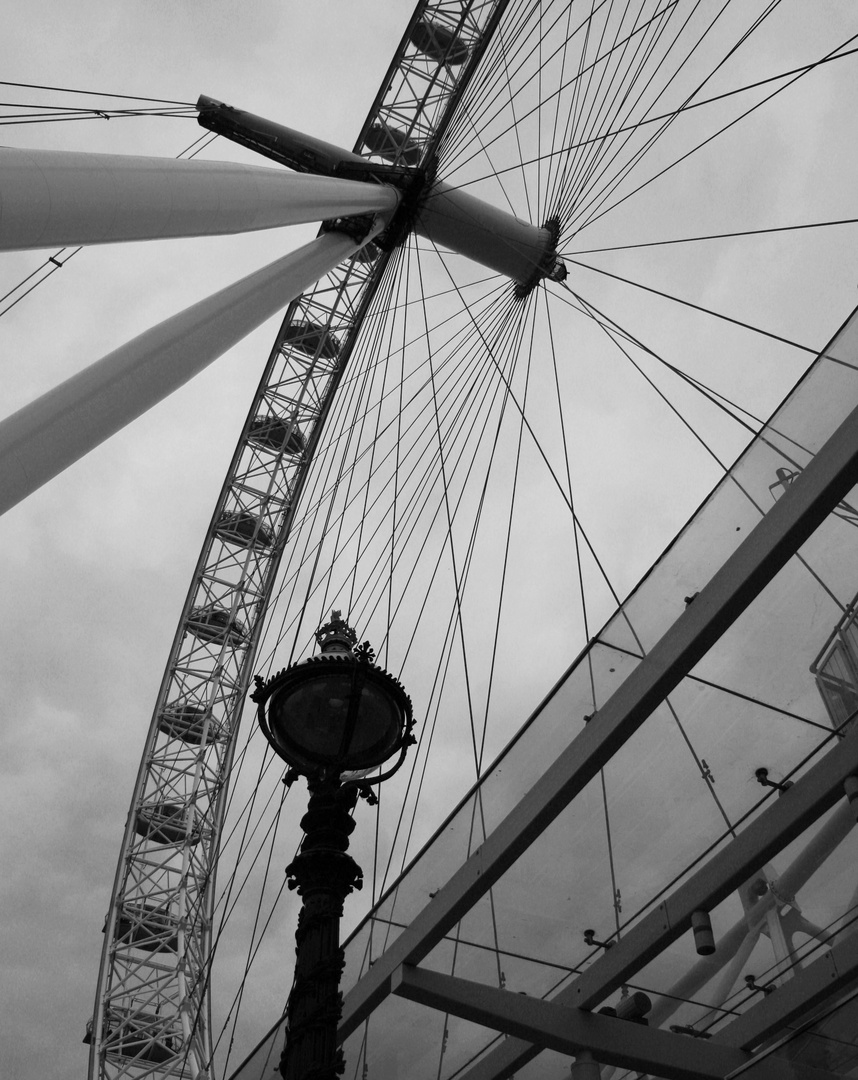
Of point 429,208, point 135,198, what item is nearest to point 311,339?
point 429,208

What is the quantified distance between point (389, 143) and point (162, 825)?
52.8 ft

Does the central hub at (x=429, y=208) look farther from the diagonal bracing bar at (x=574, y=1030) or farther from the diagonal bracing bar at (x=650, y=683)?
the diagonal bracing bar at (x=574, y=1030)

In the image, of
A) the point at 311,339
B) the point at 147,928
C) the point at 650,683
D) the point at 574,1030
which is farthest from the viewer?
the point at 147,928

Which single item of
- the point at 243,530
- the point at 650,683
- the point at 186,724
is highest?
the point at 243,530

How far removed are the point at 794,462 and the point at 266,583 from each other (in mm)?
21829

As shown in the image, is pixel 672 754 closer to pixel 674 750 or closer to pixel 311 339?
pixel 674 750

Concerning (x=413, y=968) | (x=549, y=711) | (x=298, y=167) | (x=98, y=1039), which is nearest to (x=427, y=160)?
(x=298, y=167)

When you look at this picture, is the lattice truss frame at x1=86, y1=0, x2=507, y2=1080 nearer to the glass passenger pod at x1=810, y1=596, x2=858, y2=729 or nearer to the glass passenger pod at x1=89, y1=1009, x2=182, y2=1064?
the glass passenger pod at x1=89, y1=1009, x2=182, y2=1064

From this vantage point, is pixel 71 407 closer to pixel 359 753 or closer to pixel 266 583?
pixel 359 753

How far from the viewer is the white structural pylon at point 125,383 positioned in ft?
21.9

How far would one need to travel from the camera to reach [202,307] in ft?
30.9

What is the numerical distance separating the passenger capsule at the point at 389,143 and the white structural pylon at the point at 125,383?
37.7ft

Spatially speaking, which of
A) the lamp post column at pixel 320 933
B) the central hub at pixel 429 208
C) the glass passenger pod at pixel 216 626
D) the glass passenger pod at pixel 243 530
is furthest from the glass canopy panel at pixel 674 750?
the glass passenger pod at pixel 216 626

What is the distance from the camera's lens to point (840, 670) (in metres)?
7.20
